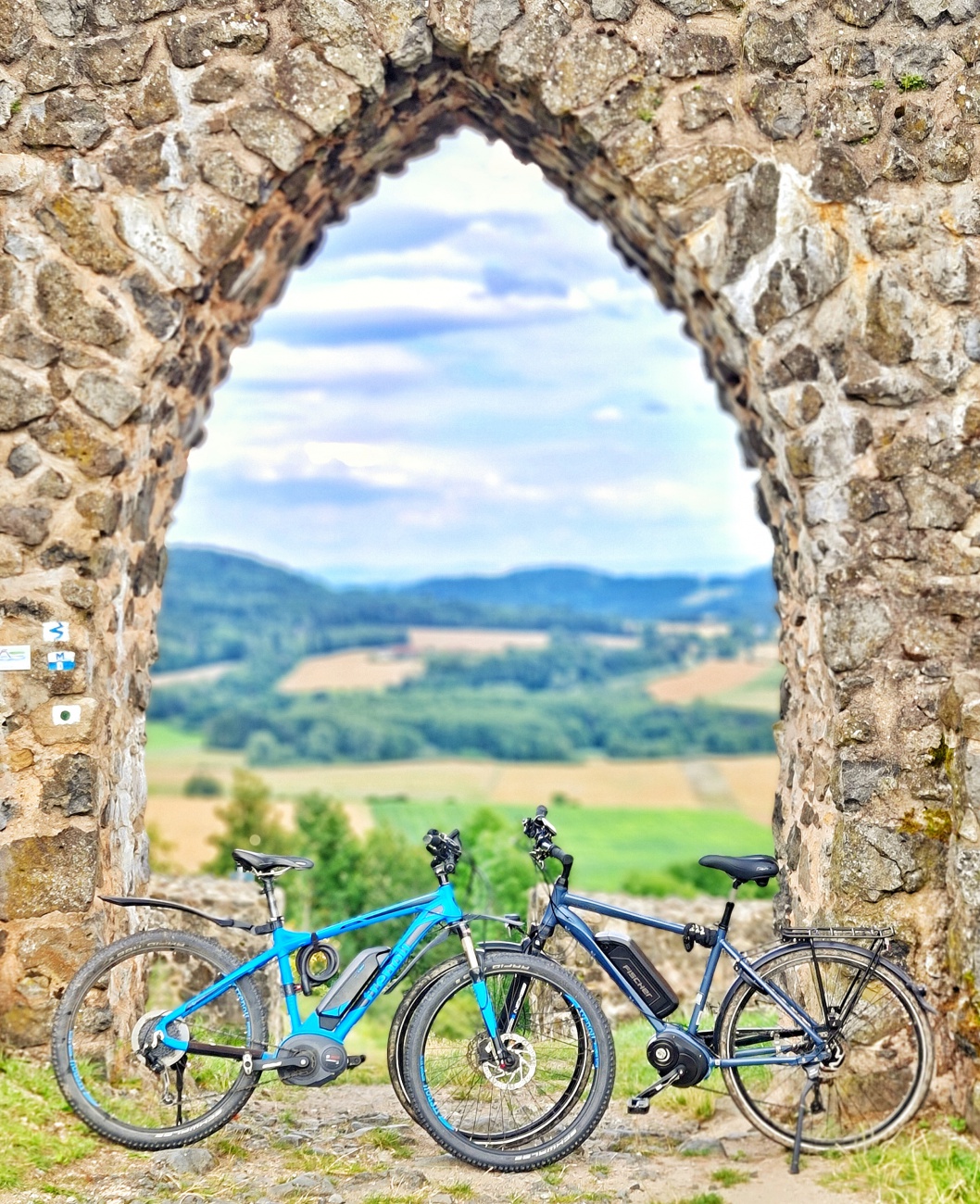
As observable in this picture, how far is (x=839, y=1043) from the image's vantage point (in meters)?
4.80

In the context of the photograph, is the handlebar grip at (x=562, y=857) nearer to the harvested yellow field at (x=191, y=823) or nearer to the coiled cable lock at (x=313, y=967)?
the coiled cable lock at (x=313, y=967)

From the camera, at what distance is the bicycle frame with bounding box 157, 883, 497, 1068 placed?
4641mm

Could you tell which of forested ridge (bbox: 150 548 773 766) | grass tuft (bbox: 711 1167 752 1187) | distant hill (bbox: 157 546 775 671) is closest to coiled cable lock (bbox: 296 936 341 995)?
grass tuft (bbox: 711 1167 752 1187)

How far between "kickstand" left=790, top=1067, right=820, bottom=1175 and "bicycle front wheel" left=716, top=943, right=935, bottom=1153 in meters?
0.03

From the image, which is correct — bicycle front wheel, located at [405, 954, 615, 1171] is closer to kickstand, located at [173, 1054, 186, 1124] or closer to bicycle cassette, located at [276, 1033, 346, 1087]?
bicycle cassette, located at [276, 1033, 346, 1087]

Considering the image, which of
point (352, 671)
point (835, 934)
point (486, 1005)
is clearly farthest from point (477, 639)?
point (486, 1005)

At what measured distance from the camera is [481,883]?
2075 cm

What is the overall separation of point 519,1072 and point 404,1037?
45cm

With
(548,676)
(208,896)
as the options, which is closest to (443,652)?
(548,676)

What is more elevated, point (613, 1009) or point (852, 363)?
point (852, 363)

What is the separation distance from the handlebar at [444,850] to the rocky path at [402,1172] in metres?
1.12

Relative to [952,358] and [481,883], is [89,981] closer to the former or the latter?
[952,358]

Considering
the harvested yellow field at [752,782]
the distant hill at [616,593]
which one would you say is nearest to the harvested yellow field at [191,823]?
the harvested yellow field at [752,782]

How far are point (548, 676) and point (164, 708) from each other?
2578 cm
